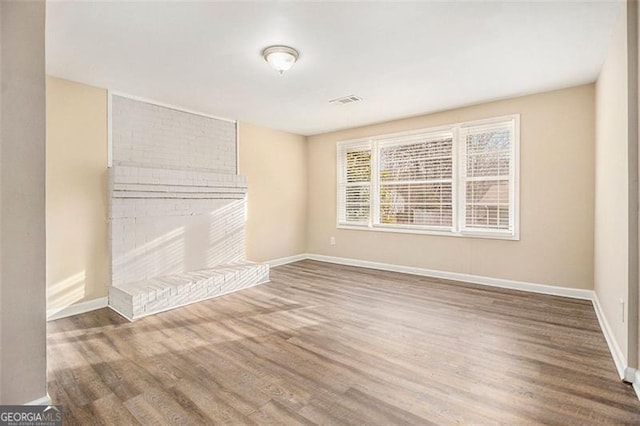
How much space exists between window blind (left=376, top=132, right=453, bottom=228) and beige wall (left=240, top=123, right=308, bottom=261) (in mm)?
1653

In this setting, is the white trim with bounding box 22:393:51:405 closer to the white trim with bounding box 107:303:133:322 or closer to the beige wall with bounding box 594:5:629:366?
the white trim with bounding box 107:303:133:322

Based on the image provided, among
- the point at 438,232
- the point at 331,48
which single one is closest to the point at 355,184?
the point at 438,232

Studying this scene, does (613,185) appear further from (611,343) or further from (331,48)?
(331,48)

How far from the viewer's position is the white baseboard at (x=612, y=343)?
211 cm

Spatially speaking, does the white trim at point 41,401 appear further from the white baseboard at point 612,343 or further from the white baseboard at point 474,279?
the white baseboard at point 474,279

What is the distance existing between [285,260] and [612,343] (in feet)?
15.1

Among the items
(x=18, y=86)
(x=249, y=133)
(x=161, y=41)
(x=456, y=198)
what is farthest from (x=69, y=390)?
(x=456, y=198)

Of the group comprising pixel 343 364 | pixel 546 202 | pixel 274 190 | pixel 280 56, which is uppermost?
pixel 280 56

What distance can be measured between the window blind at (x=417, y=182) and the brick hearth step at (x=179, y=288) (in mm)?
2371

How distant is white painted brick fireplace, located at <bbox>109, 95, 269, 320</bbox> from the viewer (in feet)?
11.9

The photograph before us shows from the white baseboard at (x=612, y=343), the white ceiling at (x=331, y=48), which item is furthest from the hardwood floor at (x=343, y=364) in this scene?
the white ceiling at (x=331, y=48)

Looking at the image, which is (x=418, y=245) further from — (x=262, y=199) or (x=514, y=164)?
(x=262, y=199)

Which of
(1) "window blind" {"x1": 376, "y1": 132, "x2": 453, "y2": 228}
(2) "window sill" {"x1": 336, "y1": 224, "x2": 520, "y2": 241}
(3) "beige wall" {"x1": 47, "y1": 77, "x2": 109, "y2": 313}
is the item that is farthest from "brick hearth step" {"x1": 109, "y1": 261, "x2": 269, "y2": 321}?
(1) "window blind" {"x1": 376, "y1": 132, "x2": 453, "y2": 228}

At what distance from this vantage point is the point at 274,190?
19.1 ft
